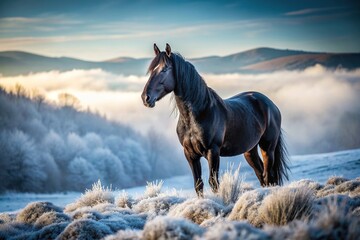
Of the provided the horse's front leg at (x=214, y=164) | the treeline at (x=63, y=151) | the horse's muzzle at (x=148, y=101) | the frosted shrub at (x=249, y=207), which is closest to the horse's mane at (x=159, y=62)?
the horse's muzzle at (x=148, y=101)

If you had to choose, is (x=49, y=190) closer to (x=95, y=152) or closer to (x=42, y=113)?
(x=95, y=152)

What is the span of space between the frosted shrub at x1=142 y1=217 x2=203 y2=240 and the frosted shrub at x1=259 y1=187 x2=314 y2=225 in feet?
5.15

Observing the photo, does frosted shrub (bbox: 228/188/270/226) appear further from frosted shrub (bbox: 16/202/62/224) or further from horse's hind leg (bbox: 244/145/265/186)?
horse's hind leg (bbox: 244/145/265/186)

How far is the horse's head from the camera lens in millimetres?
8578

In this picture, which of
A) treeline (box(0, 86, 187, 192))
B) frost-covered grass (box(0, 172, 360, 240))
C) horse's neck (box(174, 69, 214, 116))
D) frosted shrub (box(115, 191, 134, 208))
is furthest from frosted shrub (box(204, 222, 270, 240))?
treeline (box(0, 86, 187, 192))

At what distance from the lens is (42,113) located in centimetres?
9438

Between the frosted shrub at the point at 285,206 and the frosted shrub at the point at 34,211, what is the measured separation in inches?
166

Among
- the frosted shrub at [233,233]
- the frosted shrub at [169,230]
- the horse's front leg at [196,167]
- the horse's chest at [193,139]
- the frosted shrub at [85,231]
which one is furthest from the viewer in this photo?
the horse's front leg at [196,167]

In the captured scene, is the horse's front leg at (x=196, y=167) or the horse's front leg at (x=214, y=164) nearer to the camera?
the horse's front leg at (x=214, y=164)

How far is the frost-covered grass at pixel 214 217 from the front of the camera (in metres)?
4.48

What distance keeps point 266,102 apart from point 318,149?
11527 centimetres

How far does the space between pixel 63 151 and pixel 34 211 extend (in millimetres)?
74039

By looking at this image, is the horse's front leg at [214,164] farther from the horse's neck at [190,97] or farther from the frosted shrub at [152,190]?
the frosted shrub at [152,190]

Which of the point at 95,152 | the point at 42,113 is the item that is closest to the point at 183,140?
the point at 95,152
